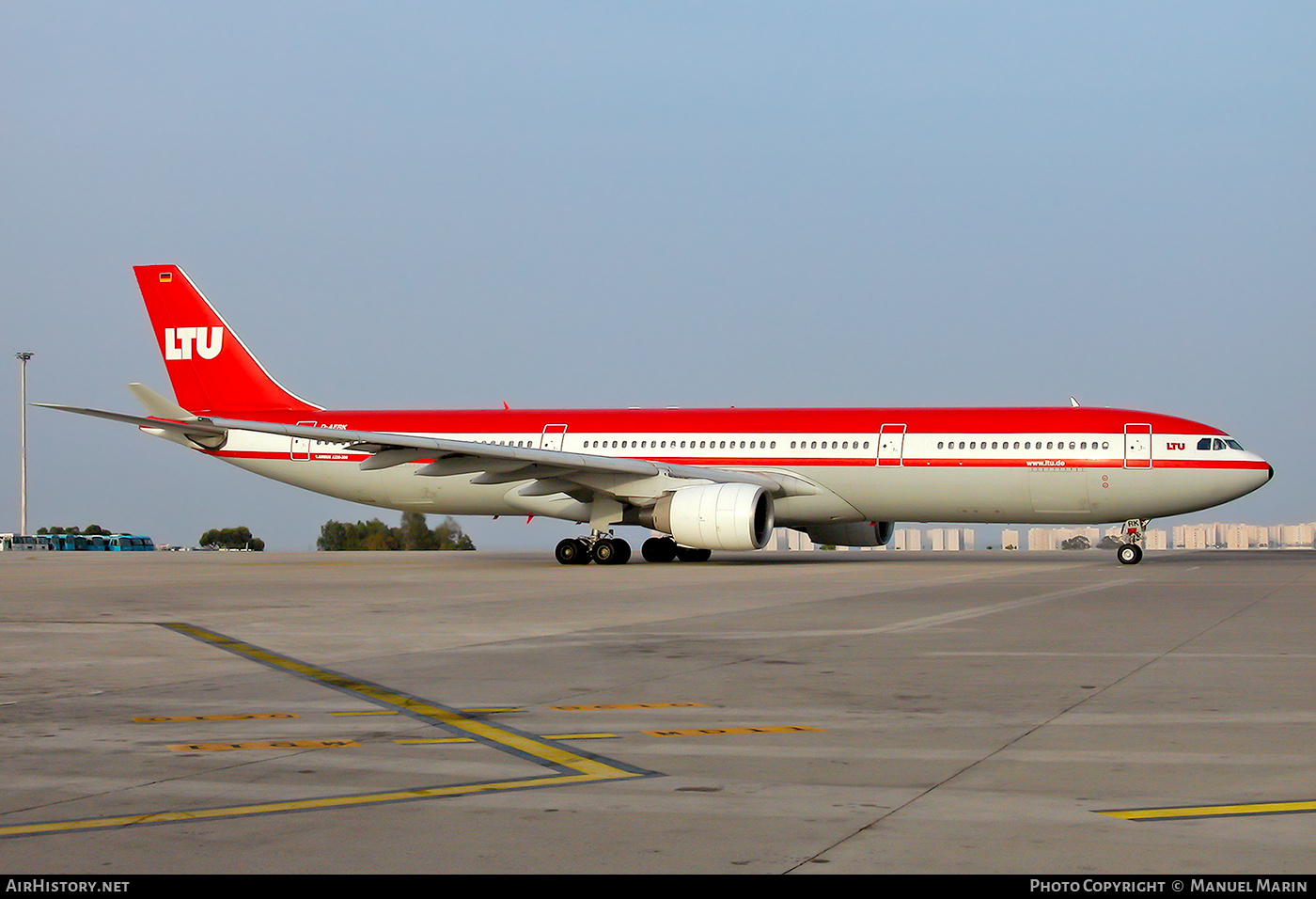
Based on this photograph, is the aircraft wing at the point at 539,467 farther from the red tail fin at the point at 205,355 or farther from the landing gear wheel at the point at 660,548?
the red tail fin at the point at 205,355

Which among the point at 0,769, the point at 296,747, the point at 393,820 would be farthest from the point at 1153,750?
the point at 0,769

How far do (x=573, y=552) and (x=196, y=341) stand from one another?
13312 mm

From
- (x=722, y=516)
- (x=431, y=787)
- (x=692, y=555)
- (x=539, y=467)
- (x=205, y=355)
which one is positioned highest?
(x=205, y=355)

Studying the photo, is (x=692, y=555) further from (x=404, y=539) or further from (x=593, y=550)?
(x=404, y=539)

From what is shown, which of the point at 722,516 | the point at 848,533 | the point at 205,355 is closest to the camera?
the point at 722,516

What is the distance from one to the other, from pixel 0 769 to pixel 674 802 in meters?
3.53

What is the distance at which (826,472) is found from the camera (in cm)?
3042

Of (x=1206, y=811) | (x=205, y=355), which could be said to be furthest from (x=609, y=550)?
(x=1206, y=811)

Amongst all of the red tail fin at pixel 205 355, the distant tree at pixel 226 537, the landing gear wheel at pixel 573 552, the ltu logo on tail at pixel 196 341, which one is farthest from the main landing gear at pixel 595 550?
the distant tree at pixel 226 537

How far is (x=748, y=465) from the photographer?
31328 millimetres

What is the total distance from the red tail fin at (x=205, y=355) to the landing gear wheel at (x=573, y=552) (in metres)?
9.59

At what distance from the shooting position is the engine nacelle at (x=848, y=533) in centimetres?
3316
